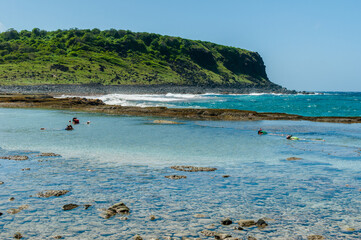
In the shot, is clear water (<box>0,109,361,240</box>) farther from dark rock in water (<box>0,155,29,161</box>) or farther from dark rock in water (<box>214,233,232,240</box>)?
dark rock in water (<box>0,155,29,161</box>)

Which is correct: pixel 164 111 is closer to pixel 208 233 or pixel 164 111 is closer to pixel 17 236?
pixel 208 233

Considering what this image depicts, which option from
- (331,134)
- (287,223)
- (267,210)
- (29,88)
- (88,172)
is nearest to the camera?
(287,223)

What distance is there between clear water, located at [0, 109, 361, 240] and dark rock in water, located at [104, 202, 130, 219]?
0.86 ft

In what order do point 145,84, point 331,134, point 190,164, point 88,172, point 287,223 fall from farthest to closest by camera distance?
point 145,84, point 331,134, point 190,164, point 88,172, point 287,223

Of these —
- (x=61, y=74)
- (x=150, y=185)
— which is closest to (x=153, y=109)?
(x=150, y=185)

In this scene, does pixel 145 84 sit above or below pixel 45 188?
above

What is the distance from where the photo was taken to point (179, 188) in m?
15.2

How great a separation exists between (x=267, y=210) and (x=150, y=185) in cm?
551

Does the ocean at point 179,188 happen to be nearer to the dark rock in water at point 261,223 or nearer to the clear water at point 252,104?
the dark rock in water at point 261,223

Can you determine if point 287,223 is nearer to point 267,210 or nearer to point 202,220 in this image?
point 267,210

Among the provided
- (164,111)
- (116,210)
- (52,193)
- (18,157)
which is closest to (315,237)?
(116,210)

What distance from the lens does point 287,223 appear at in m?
11.4

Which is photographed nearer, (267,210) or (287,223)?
(287,223)

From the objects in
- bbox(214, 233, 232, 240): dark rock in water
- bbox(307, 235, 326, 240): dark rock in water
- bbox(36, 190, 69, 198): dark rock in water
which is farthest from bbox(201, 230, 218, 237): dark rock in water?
bbox(36, 190, 69, 198): dark rock in water
